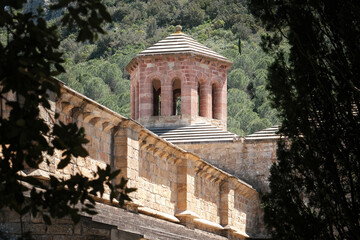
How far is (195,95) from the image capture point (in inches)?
1038

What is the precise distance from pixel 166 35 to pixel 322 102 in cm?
6467

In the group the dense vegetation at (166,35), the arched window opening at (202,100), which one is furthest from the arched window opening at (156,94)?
the dense vegetation at (166,35)

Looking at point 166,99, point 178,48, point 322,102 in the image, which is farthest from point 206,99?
point 322,102

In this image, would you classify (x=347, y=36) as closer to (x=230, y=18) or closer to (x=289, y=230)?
(x=289, y=230)

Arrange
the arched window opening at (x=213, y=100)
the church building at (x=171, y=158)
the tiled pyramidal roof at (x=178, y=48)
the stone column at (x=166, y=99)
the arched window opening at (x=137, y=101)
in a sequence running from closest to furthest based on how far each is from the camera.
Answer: the church building at (x=171, y=158), the stone column at (x=166, y=99), the tiled pyramidal roof at (x=178, y=48), the arched window opening at (x=137, y=101), the arched window opening at (x=213, y=100)

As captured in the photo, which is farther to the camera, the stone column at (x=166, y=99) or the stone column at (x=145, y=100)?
the stone column at (x=145, y=100)

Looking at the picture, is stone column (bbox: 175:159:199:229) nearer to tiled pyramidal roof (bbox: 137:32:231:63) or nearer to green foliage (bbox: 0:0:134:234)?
tiled pyramidal roof (bbox: 137:32:231:63)

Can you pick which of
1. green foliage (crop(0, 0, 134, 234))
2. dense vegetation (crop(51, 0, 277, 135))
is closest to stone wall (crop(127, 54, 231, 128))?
green foliage (crop(0, 0, 134, 234))

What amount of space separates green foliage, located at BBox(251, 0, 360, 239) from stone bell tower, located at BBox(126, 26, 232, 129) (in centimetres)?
1533

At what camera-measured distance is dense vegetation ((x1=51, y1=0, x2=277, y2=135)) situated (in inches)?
2253

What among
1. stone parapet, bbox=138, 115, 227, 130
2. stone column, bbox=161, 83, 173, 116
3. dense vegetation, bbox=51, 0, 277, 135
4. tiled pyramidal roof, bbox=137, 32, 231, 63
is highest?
dense vegetation, bbox=51, 0, 277, 135

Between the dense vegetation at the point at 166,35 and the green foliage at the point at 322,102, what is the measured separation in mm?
37884

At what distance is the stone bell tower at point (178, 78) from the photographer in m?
26.2

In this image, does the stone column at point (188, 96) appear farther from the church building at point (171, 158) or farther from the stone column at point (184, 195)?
the stone column at point (184, 195)
